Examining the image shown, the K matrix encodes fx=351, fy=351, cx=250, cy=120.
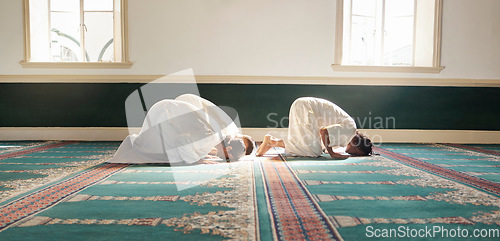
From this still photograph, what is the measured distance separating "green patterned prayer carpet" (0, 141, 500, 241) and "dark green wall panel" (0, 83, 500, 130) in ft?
6.89

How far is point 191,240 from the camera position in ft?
4.51

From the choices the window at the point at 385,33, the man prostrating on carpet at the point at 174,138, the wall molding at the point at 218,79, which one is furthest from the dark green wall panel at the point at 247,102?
the man prostrating on carpet at the point at 174,138

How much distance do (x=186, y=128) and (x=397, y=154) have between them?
2490 millimetres

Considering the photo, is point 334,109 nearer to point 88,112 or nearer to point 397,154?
point 397,154

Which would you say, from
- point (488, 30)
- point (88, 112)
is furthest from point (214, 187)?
point (488, 30)

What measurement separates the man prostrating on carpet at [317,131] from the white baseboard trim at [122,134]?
5.38 feet

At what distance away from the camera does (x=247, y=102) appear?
545 centimetres

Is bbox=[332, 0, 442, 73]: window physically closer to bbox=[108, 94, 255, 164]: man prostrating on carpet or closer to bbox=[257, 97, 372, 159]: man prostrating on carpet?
bbox=[257, 97, 372, 159]: man prostrating on carpet

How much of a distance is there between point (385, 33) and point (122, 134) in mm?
4576

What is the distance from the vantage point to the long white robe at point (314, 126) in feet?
11.8

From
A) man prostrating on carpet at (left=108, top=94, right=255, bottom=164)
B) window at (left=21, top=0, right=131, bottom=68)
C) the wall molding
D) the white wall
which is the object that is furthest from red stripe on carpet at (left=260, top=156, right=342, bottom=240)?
window at (left=21, top=0, right=131, bottom=68)

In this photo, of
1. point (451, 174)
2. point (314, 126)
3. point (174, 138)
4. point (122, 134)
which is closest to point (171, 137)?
point (174, 138)

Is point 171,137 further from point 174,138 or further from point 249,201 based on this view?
point 249,201

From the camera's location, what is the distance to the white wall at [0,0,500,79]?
536 centimetres
